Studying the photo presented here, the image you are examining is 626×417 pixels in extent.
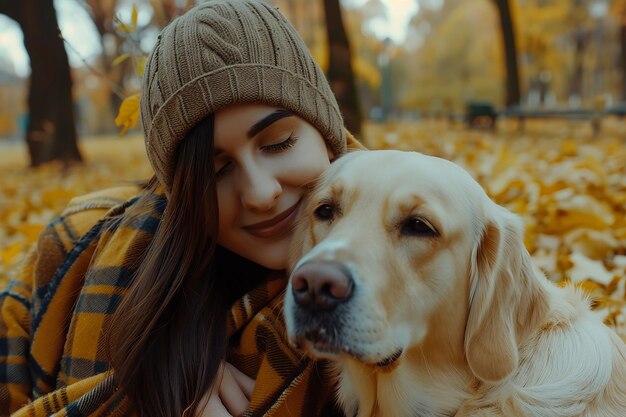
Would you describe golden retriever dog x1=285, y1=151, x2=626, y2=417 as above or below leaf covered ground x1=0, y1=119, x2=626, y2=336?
above

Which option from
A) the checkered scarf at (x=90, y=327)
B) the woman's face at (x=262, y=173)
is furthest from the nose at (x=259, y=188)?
the checkered scarf at (x=90, y=327)

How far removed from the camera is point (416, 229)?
2.07 metres

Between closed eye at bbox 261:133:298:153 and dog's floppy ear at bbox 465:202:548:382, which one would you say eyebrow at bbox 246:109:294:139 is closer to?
closed eye at bbox 261:133:298:153

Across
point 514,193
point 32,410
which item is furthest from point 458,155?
point 32,410

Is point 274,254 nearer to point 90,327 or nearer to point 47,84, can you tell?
point 90,327

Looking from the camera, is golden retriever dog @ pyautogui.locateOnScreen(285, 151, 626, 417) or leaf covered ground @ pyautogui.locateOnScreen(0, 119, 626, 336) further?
leaf covered ground @ pyautogui.locateOnScreen(0, 119, 626, 336)

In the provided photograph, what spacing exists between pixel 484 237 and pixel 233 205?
1.01 metres

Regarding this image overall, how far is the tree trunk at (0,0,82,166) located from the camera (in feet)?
38.7

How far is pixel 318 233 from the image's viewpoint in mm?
2309

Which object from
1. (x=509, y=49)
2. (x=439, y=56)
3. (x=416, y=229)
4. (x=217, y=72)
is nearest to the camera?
(x=416, y=229)

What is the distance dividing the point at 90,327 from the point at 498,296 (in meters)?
1.73

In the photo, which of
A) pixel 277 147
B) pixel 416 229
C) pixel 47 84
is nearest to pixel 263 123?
pixel 277 147

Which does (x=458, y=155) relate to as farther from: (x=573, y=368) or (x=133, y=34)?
(x=573, y=368)

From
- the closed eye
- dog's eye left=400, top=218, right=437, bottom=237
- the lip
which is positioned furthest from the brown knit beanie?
dog's eye left=400, top=218, right=437, bottom=237
